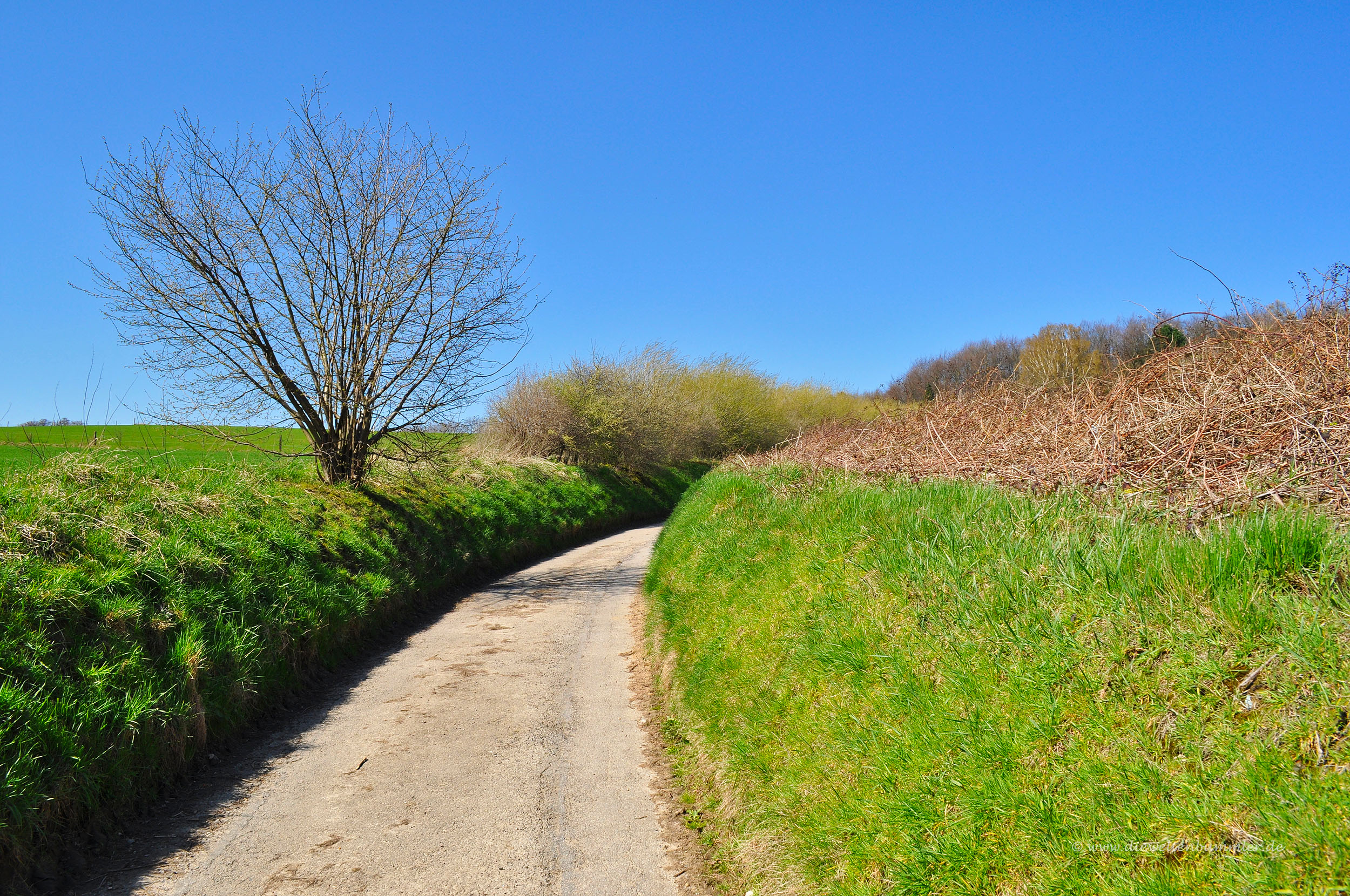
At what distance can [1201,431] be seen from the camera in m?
4.74

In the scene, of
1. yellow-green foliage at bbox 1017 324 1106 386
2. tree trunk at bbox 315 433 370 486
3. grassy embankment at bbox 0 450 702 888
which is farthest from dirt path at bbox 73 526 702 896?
tree trunk at bbox 315 433 370 486

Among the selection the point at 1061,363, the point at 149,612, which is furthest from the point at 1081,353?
the point at 149,612

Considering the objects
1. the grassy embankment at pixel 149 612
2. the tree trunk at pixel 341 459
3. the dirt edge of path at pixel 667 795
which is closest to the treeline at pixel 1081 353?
the dirt edge of path at pixel 667 795

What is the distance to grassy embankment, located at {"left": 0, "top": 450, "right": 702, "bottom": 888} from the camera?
14.4 feet

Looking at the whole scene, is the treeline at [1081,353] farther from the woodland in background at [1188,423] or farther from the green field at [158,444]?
the green field at [158,444]

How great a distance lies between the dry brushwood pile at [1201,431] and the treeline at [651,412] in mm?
14431

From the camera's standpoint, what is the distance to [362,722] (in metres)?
6.60

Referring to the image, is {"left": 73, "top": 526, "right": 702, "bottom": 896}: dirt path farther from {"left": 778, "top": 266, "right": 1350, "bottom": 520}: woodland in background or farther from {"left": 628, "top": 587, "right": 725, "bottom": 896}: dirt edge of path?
{"left": 778, "top": 266, "right": 1350, "bottom": 520}: woodland in background

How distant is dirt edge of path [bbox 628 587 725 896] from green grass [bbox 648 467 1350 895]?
0.14m

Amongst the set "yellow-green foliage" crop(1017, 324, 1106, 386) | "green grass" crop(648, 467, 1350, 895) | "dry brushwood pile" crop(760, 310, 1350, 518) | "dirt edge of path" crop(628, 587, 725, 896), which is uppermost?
"yellow-green foliage" crop(1017, 324, 1106, 386)

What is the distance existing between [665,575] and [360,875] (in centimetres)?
658

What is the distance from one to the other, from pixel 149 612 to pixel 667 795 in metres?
4.51

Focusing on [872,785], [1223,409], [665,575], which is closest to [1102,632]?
[872,785]

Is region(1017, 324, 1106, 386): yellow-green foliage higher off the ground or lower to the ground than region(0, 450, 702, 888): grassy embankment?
higher
